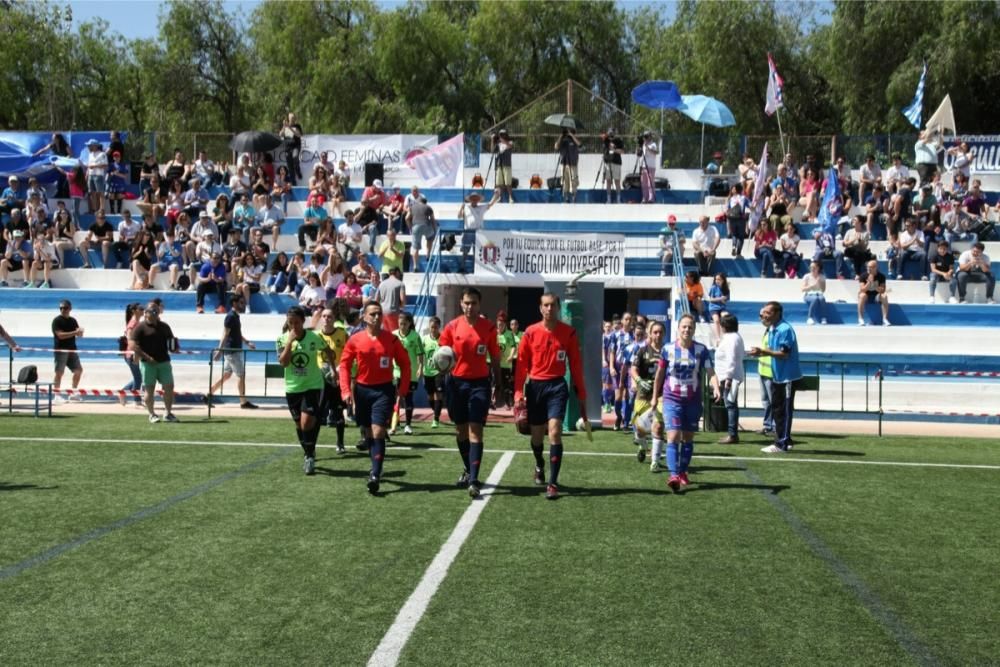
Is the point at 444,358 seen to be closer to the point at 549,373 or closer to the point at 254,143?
the point at 549,373

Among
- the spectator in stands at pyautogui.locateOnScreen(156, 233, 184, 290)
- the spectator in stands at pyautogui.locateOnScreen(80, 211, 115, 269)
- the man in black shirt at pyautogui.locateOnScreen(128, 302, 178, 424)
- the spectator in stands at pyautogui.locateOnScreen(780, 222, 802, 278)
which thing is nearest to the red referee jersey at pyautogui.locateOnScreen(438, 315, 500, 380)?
the man in black shirt at pyautogui.locateOnScreen(128, 302, 178, 424)

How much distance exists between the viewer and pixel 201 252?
25.8 meters

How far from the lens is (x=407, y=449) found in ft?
47.7

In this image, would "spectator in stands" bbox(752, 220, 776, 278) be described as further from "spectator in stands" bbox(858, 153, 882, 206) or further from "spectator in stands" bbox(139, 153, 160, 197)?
"spectator in stands" bbox(139, 153, 160, 197)

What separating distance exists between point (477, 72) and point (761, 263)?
2903 cm

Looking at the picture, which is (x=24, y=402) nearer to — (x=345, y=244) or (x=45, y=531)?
(x=345, y=244)

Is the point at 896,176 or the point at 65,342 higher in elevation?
the point at 896,176

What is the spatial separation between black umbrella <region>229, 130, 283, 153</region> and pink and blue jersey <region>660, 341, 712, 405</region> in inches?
817

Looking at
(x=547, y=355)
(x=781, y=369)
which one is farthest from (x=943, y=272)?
(x=547, y=355)

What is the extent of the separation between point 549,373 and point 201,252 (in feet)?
54.9

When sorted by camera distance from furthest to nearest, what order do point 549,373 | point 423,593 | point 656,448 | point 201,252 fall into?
point 201,252
point 656,448
point 549,373
point 423,593

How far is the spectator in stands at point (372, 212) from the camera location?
26.8 metres

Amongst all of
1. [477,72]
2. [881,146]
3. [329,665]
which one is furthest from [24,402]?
[477,72]

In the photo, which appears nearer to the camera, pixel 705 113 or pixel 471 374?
pixel 471 374
